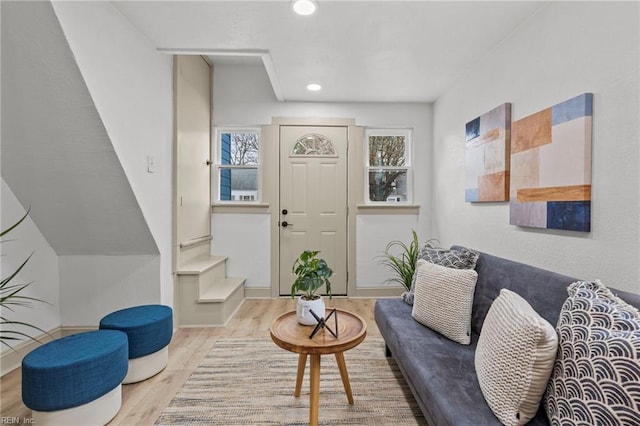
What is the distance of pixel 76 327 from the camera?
255 cm

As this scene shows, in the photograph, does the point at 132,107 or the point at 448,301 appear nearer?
the point at 448,301

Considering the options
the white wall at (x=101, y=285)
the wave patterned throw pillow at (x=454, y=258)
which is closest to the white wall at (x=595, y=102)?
the wave patterned throw pillow at (x=454, y=258)

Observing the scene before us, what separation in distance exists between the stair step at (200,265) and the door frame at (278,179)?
2.18 ft

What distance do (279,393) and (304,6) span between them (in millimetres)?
2386

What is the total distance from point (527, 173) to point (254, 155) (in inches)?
115

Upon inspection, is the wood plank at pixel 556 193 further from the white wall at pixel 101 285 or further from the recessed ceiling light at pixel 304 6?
the white wall at pixel 101 285

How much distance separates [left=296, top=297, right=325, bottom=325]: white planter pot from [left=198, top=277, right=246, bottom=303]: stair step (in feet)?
4.91

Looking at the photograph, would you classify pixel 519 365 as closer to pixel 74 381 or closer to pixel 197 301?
pixel 74 381

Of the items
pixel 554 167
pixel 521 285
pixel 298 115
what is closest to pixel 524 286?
pixel 521 285

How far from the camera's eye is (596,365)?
3.07 ft

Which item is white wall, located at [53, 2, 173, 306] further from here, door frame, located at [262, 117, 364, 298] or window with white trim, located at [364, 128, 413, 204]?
window with white trim, located at [364, 128, 413, 204]

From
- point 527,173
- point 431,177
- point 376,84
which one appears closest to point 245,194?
point 376,84

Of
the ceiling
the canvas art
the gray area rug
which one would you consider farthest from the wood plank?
the gray area rug

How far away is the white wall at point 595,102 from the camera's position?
1353mm
